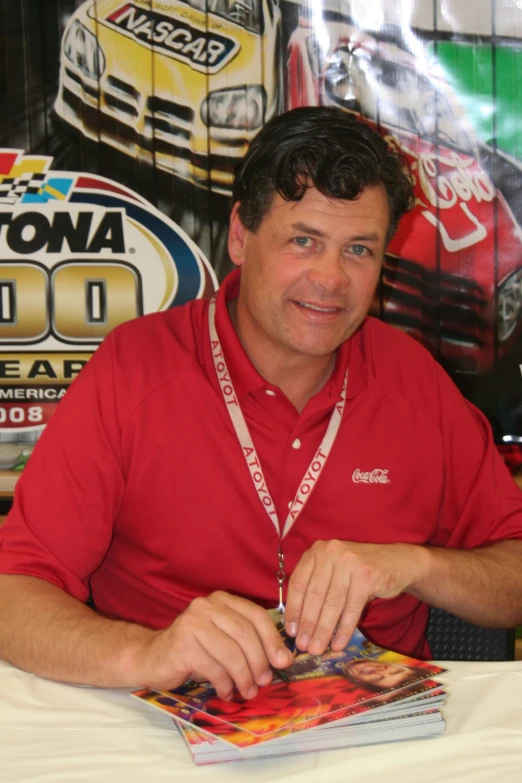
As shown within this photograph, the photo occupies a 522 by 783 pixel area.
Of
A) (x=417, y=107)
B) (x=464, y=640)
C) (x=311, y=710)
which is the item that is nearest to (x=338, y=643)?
(x=311, y=710)

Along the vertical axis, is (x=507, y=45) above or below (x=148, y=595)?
above

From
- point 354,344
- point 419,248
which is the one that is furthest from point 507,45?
point 354,344

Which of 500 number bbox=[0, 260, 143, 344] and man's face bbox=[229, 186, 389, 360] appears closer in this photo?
man's face bbox=[229, 186, 389, 360]

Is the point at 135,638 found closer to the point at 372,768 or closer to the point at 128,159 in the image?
the point at 372,768

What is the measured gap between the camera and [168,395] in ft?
4.89

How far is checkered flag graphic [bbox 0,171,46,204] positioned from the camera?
9.51 feet

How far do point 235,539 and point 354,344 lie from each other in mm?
474

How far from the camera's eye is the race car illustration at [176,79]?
2752 millimetres

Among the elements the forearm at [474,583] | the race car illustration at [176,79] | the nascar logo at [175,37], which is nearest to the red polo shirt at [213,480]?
the forearm at [474,583]

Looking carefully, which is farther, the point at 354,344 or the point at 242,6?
the point at 242,6

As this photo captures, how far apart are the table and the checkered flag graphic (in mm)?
2111

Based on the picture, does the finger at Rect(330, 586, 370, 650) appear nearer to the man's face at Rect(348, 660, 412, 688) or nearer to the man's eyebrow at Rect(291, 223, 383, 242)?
the man's face at Rect(348, 660, 412, 688)

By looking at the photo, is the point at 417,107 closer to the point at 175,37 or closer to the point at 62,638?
the point at 175,37

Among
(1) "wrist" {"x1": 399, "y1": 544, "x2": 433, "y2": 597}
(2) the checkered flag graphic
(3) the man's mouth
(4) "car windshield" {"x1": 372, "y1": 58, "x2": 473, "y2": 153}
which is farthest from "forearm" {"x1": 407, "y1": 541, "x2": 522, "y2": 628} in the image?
(2) the checkered flag graphic
